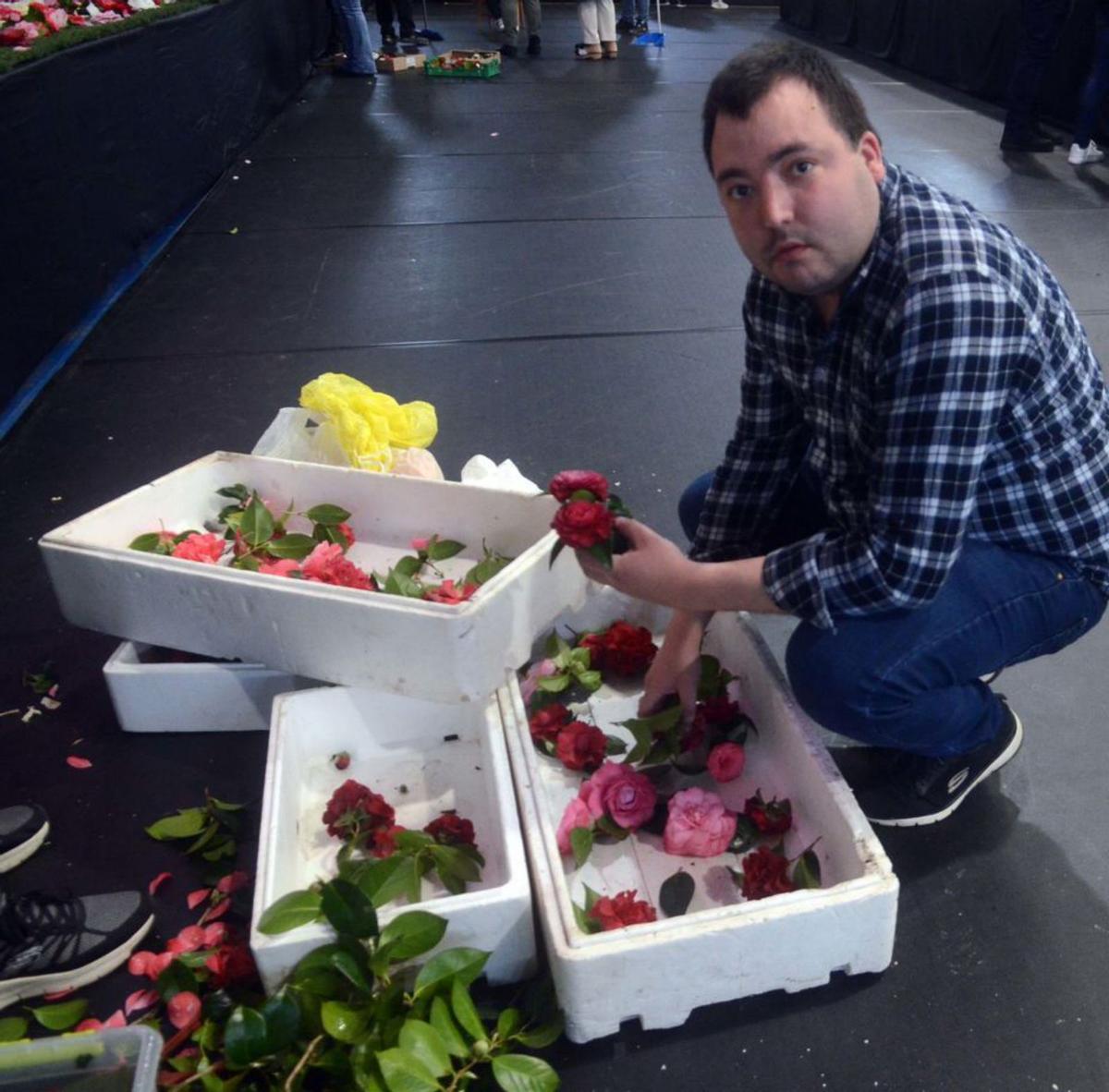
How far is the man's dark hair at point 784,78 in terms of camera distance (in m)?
0.95

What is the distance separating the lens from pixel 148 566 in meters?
1.41

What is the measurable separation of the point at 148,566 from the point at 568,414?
4.17 feet

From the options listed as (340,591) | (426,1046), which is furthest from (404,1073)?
(340,591)

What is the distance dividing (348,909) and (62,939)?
425mm

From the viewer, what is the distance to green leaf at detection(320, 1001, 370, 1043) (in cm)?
98

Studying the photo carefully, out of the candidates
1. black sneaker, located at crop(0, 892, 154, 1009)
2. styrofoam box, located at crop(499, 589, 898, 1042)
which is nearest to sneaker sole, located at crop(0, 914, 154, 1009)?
black sneaker, located at crop(0, 892, 154, 1009)

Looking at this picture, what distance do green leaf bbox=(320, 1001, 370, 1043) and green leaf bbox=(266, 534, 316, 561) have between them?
2.65 feet

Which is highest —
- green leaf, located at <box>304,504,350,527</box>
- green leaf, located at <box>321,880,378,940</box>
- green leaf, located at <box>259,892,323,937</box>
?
green leaf, located at <box>321,880,378,940</box>

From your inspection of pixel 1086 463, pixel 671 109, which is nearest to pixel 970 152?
pixel 671 109

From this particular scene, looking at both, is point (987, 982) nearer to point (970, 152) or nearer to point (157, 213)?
point (157, 213)

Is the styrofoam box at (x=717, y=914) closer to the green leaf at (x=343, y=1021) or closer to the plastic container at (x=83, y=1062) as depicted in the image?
the green leaf at (x=343, y=1021)

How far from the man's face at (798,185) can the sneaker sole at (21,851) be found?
45.9 inches

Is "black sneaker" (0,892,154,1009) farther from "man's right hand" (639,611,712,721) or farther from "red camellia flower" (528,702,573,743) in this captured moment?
"man's right hand" (639,611,712,721)

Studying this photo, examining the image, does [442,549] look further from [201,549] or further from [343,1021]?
[343,1021]
